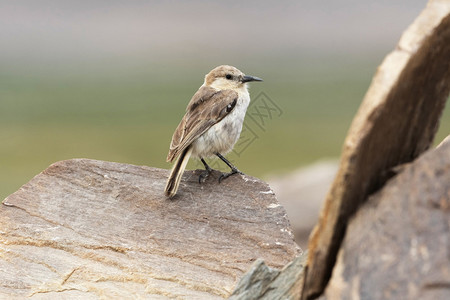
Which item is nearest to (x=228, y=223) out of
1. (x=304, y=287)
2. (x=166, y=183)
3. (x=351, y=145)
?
(x=166, y=183)

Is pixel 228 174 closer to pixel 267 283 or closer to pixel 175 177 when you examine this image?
pixel 175 177

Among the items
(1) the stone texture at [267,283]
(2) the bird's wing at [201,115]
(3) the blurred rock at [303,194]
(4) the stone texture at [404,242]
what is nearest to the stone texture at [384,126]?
(4) the stone texture at [404,242]

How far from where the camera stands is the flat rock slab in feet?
20.4

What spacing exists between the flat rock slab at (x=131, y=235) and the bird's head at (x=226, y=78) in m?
1.93

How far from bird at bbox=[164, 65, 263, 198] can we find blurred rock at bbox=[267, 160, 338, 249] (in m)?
6.38

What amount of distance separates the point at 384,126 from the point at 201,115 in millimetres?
4663

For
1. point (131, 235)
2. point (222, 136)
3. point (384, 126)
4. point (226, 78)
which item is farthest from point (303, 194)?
point (384, 126)

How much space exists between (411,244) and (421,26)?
137 cm

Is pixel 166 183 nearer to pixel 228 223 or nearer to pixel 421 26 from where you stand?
pixel 228 223

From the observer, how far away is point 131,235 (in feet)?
22.3

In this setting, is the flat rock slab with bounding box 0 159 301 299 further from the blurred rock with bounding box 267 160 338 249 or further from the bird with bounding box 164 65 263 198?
the blurred rock with bounding box 267 160 338 249

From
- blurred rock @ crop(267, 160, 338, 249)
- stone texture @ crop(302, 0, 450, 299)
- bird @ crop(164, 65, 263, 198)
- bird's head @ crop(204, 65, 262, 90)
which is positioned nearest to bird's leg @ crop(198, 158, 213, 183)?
bird @ crop(164, 65, 263, 198)

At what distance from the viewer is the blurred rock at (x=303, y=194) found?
605 inches

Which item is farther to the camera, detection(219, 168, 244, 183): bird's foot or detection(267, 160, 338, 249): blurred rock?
detection(267, 160, 338, 249): blurred rock
